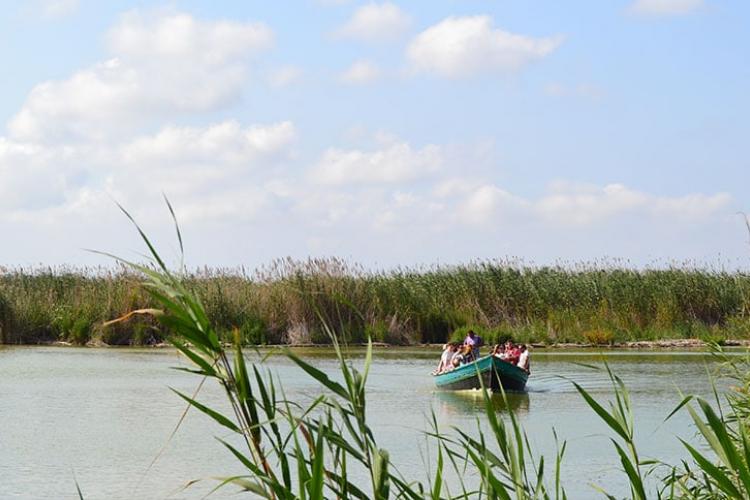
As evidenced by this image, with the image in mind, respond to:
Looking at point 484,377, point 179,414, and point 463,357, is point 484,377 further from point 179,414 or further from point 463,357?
point 179,414

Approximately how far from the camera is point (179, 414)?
16.6 m

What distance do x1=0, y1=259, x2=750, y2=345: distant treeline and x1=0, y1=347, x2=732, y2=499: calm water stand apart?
2.35 m

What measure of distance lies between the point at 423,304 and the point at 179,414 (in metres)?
13.9

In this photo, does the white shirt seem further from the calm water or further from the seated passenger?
the calm water

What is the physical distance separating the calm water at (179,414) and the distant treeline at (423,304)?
2.35 meters

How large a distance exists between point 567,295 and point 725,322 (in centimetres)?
370

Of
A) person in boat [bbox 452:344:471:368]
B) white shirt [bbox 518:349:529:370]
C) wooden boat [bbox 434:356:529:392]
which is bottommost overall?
wooden boat [bbox 434:356:529:392]

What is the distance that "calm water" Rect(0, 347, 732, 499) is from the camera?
11.4m

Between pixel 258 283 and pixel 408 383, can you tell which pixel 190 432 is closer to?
pixel 408 383

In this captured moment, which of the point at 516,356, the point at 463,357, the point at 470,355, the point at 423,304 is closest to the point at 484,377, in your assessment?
the point at 470,355

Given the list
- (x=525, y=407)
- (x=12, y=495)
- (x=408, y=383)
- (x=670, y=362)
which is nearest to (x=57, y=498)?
(x=12, y=495)

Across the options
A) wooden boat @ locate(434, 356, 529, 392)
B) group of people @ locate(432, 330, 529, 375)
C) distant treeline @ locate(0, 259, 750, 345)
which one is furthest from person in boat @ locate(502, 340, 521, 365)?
distant treeline @ locate(0, 259, 750, 345)

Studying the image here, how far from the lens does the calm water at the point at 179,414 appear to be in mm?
11406

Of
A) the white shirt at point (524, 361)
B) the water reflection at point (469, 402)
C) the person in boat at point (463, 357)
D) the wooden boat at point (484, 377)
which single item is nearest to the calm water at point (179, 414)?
the water reflection at point (469, 402)
